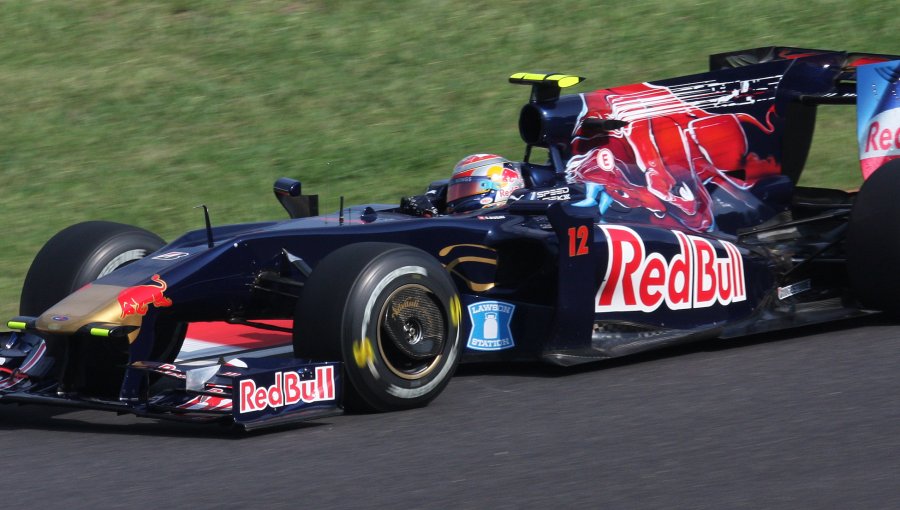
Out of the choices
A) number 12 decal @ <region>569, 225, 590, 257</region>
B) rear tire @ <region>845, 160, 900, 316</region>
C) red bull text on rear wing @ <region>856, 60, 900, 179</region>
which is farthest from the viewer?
red bull text on rear wing @ <region>856, 60, 900, 179</region>

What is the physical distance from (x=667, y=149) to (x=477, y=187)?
3.91ft

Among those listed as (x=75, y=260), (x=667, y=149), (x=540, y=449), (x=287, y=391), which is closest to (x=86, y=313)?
(x=287, y=391)

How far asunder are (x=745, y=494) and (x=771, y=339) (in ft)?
8.97

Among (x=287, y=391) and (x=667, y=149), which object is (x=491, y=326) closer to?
(x=287, y=391)

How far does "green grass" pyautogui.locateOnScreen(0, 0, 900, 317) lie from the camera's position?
10672mm

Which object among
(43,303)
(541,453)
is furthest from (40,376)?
(541,453)

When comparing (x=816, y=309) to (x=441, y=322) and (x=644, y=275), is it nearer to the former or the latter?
(x=644, y=275)

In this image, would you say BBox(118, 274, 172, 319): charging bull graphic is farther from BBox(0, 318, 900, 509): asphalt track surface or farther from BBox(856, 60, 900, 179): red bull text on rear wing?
BBox(856, 60, 900, 179): red bull text on rear wing

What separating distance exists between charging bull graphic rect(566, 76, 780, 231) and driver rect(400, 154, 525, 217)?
0.37 m

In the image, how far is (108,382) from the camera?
17.0ft

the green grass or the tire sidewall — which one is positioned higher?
the green grass

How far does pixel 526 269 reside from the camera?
5.99 meters

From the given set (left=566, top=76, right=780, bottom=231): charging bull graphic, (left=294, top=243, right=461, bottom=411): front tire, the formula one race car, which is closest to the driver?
the formula one race car

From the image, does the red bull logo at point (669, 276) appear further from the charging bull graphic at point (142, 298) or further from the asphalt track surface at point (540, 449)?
the charging bull graphic at point (142, 298)
